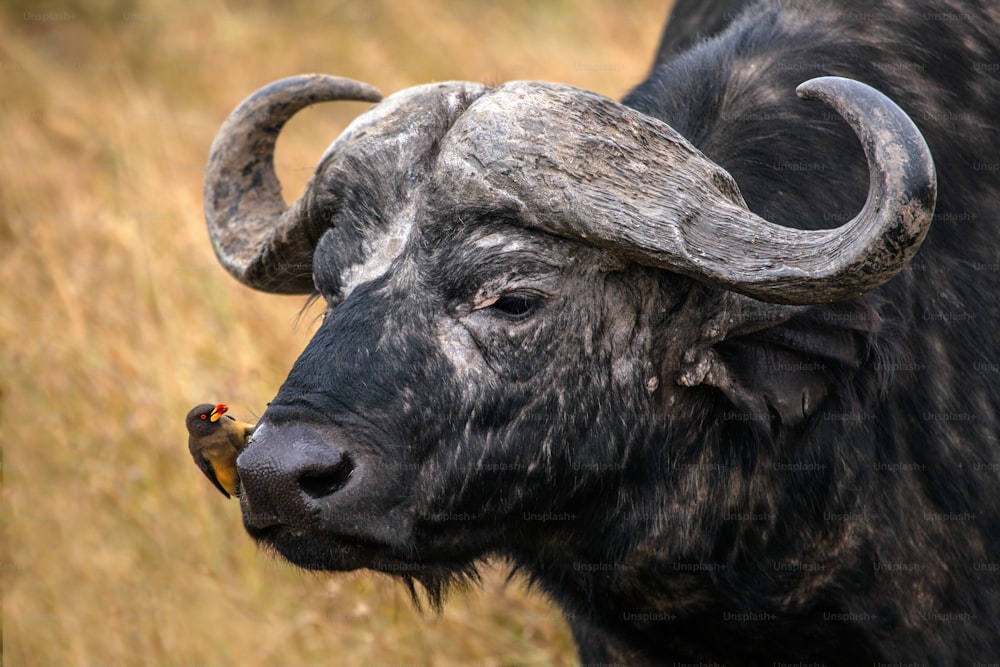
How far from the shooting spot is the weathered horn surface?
2904 millimetres

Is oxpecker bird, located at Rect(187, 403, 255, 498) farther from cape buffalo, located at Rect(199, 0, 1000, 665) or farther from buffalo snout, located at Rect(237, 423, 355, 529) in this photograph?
buffalo snout, located at Rect(237, 423, 355, 529)

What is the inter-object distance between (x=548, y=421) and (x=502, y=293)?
415mm

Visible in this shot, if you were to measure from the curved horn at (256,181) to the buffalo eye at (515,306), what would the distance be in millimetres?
1129

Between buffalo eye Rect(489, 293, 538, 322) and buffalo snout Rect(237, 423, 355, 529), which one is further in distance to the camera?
buffalo eye Rect(489, 293, 538, 322)

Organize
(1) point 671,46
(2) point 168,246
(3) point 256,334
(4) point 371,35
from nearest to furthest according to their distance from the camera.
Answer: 1. (1) point 671,46
2. (3) point 256,334
3. (2) point 168,246
4. (4) point 371,35

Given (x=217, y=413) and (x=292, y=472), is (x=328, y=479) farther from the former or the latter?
(x=217, y=413)

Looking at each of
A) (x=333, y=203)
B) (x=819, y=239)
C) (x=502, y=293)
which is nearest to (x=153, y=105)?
(x=333, y=203)

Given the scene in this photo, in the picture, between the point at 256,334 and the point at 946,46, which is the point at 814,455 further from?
the point at 256,334

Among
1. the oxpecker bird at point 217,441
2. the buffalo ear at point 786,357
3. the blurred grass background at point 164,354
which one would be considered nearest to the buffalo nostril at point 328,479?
the oxpecker bird at point 217,441

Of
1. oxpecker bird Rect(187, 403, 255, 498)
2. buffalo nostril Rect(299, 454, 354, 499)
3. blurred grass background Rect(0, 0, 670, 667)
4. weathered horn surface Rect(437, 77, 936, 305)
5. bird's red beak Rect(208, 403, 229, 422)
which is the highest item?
weathered horn surface Rect(437, 77, 936, 305)

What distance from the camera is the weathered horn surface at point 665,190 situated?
9.53 ft

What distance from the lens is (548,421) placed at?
11.2 feet

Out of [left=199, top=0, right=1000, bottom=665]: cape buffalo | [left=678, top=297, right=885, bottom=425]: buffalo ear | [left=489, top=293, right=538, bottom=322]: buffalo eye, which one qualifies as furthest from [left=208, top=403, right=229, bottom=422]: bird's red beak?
[left=678, top=297, right=885, bottom=425]: buffalo ear

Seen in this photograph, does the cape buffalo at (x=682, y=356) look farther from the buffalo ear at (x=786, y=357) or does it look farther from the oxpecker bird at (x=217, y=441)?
the oxpecker bird at (x=217, y=441)
